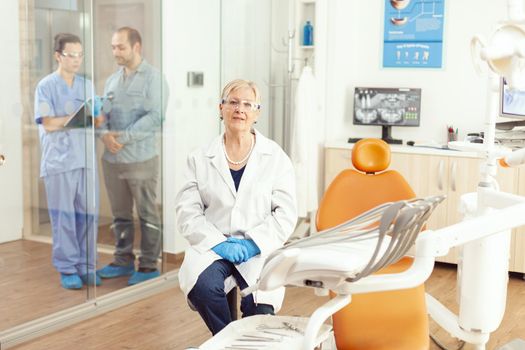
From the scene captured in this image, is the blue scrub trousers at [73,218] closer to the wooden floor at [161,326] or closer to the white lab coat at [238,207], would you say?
the wooden floor at [161,326]

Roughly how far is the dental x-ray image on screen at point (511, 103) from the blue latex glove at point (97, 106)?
6.76 ft

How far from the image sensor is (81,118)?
144 inches

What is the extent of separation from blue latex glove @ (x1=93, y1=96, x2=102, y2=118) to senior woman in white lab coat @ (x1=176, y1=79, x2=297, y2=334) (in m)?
1.03

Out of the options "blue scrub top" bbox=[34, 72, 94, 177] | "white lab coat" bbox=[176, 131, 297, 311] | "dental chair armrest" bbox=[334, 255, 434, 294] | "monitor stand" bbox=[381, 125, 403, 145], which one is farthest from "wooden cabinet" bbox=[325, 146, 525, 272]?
"dental chair armrest" bbox=[334, 255, 434, 294]

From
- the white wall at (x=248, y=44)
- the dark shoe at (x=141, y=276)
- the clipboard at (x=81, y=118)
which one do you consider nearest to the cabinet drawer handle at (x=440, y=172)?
the white wall at (x=248, y=44)

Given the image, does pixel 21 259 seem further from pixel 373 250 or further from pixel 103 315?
pixel 373 250

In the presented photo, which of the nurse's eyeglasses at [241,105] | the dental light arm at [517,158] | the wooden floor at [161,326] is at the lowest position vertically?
the wooden floor at [161,326]

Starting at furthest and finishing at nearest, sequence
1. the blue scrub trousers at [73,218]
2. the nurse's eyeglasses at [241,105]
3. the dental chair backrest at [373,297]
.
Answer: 1. the blue scrub trousers at [73,218]
2. the nurse's eyeglasses at [241,105]
3. the dental chair backrest at [373,297]

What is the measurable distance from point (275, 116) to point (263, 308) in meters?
2.70

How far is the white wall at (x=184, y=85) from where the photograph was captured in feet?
14.0

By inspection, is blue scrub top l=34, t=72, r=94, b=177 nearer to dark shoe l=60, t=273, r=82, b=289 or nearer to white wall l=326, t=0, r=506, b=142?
dark shoe l=60, t=273, r=82, b=289

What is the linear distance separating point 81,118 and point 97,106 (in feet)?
0.49

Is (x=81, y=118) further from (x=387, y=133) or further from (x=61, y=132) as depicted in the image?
(x=387, y=133)

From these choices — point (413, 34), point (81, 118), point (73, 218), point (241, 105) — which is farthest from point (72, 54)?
point (413, 34)
